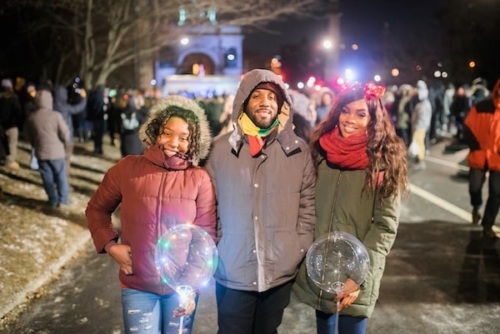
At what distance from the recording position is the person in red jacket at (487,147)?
6.95m

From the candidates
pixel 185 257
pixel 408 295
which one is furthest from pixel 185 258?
pixel 408 295

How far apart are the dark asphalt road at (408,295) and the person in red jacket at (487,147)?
1.54ft

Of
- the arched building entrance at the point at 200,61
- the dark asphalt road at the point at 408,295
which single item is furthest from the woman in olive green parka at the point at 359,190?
the arched building entrance at the point at 200,61

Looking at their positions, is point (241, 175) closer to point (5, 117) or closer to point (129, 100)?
point (129, 100)

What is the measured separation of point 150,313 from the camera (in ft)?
9.56

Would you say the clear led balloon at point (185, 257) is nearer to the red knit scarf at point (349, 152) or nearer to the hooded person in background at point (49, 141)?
the red knit scarf at point (349, 152)

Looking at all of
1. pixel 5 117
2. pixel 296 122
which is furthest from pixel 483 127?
pixel 5 117

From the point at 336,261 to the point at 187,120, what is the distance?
119 centimetres

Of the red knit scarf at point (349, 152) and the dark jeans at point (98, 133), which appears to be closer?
the red knit scarf at point (349, 152)

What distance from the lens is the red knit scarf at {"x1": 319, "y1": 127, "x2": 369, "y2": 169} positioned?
3.06 m

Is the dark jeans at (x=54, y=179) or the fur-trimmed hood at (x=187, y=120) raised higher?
the fur-trimmed hood at (x=187, y=120)

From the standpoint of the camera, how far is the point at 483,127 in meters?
7.15

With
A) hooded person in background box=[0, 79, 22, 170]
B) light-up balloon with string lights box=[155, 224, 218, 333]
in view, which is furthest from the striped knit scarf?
hooded person in background box=[0, 79, 22, 170]

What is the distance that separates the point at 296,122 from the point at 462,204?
136 inches
